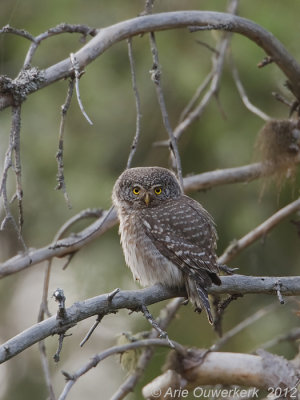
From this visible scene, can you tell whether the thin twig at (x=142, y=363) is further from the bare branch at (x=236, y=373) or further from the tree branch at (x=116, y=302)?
the tree branch at (x=116, y=302)

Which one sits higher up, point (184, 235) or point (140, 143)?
point (140, 143)

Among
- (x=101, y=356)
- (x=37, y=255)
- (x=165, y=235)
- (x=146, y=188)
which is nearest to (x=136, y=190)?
(x=146, y=188)

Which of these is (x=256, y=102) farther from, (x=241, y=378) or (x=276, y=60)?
(x=241, y=378)

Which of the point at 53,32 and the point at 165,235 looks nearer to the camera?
the point at 53,32

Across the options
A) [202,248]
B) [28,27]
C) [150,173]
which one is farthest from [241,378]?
[28,27]

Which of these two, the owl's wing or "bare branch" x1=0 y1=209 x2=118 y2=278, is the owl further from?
"bare branch" x1=0 y1=209 x2=118 y2=278

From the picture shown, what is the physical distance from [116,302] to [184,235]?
1073 millimetres

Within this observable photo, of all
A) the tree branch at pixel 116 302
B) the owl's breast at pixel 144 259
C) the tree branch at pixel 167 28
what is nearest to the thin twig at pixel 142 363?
the owl's breast at pixel 144 259

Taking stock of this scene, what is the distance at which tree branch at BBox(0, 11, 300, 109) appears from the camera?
3406 mm

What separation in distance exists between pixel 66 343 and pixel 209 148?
219 centimetres

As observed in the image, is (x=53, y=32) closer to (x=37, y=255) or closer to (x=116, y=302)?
(x=37, y=255)

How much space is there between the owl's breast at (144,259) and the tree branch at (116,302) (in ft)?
0.31

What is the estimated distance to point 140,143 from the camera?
597cm

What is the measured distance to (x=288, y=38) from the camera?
567 cm
